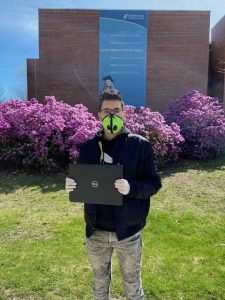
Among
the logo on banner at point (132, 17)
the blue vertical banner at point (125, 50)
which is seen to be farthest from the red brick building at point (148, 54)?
the logo on banner at point (132, 17)

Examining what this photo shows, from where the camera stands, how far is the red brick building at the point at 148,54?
16.8 meters

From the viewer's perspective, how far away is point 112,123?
98.1 inches

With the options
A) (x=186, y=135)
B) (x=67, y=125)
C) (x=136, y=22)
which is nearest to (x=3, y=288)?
(x=67, y=125)

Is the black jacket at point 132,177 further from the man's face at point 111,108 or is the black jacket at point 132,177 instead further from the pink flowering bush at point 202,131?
the pink flowering bush at point 202,131

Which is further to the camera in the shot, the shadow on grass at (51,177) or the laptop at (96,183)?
the shadow on grass at (51,177)

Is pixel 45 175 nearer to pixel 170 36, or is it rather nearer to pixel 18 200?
pixel 18 200

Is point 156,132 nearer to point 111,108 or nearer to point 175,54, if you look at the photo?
point 111,108

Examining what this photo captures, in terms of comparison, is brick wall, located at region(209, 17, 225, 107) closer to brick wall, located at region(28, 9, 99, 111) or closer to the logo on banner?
the logo on banner

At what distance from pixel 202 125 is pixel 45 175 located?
14.9 feet

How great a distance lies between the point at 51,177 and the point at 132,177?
6.13 metres

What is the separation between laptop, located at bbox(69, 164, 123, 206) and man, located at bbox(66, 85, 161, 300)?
0.19 feet

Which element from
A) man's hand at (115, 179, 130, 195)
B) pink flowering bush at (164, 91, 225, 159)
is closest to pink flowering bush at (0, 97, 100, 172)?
pink flowering bush at (164, 91, 225, 159)

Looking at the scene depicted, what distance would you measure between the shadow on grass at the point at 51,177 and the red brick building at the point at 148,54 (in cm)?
744

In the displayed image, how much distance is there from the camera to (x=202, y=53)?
1691cm
